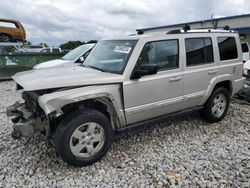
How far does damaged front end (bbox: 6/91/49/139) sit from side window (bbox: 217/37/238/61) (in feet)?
11.7

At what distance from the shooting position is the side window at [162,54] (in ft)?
13.1

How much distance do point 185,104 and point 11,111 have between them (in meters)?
2.96

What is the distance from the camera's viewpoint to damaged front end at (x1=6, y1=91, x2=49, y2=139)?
343 cm

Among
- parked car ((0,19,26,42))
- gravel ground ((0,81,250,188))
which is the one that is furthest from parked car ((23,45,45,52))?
gravel ground ((0,81,250,188))

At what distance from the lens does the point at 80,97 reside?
335 cm

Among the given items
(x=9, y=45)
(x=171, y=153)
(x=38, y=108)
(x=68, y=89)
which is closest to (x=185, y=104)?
(x=171, y=153)

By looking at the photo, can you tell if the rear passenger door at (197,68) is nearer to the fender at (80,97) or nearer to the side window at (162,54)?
the side window at (162,54)

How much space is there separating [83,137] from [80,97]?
57cm

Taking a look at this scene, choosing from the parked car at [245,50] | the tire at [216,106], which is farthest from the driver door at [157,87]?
the parked car at [245,50]

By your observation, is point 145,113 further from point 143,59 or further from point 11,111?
point 11,111

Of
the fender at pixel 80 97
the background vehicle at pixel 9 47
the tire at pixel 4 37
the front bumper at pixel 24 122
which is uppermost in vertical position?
the tire at pixel 4 37

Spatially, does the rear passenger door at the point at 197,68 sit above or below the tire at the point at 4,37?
below

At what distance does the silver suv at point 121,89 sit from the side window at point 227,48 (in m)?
0.02

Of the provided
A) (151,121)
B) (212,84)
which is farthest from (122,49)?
(212,84)
